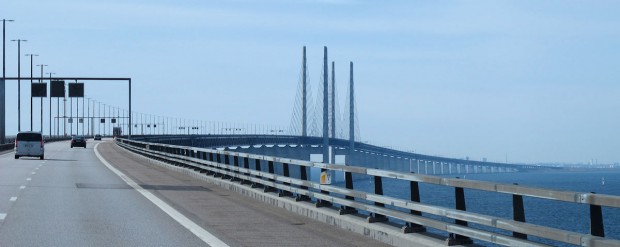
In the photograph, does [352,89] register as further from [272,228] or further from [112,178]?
[272,228]

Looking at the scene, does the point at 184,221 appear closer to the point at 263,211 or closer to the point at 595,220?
the point at 263,211

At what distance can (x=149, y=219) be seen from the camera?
20.5m

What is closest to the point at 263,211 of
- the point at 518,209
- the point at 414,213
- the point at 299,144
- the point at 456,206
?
the point at 414,213

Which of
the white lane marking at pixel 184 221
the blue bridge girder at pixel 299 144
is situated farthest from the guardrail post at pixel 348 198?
the blue bridge girder at pixel 299 144

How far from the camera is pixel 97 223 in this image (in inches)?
765

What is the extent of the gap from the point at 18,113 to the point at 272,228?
3897 inches

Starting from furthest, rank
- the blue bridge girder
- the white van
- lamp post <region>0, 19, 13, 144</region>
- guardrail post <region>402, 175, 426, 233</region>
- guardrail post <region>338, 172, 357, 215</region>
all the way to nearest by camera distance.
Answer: the blue bridge girder, lamp post <region>0, 19, 13, 144</region>, the white van, guardrail post <region>338, 172, 357, 215</region>, guardrail post <region>402, 175, 426, 233</region>

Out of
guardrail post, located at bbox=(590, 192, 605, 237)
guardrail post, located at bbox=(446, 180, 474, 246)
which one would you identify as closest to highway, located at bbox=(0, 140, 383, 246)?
guardrail post, located at bbox=(446, 180, 474, 246)

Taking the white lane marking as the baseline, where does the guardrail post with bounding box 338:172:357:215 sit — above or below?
above

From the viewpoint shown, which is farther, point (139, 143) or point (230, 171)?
point (139, 143)

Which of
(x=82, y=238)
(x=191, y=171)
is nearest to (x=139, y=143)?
(x=191, y=171)

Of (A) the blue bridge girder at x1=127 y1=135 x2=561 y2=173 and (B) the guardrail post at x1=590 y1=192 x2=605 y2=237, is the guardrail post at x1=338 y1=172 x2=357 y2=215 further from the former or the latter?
(A) the blue bridge girder at x1=127 y1=135 x2=561 y2=173

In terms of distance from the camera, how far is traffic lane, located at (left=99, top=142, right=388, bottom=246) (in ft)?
53.9

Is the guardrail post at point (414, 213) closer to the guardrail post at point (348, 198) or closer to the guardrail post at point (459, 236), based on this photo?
the guardrail post at point (459, 236)
